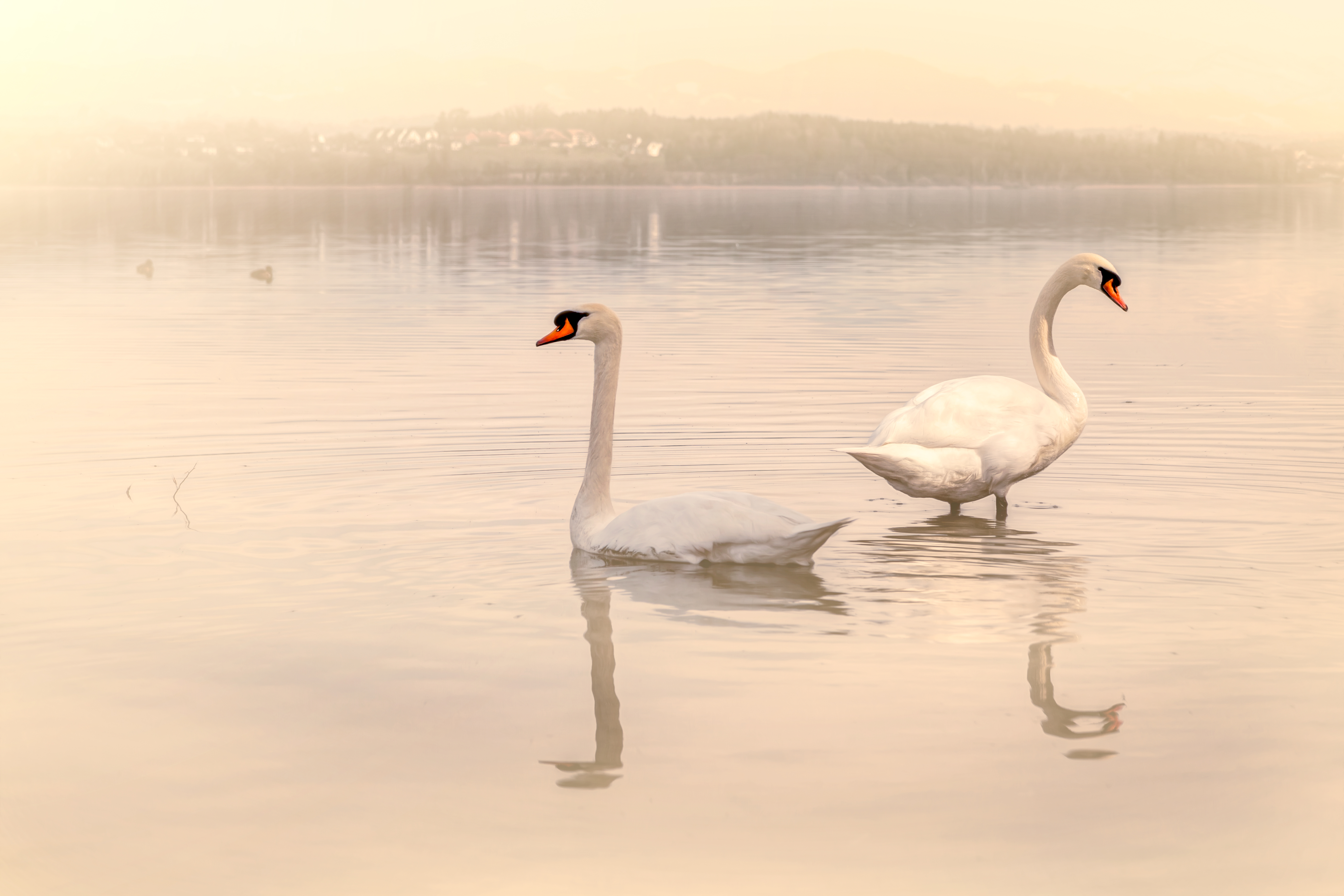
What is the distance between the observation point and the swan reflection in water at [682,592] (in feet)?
26.1

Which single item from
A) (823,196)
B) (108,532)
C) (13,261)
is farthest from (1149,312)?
(823,196)

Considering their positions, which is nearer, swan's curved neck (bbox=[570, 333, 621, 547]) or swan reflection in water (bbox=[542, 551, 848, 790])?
swan reflection in water (bbox=[542, 551, 848, 790])

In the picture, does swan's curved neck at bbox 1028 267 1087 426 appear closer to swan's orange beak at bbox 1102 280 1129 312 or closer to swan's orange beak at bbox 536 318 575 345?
swan's orange beak at bbox 1102 280 1129 312

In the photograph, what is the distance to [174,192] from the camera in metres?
170

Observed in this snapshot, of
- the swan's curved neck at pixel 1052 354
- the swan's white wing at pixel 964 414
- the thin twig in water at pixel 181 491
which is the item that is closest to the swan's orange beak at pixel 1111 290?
the swan's curved neck at pixel 1052 354

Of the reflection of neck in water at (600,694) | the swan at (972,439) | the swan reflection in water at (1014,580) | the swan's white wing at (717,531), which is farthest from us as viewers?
the swan at (972,439)

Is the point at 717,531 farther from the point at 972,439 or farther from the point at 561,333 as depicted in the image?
the point at 972,439

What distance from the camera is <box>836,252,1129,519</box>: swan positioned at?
1038 centimetres

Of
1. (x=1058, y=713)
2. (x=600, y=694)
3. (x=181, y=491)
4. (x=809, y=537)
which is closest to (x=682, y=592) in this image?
(x=809, y=537)

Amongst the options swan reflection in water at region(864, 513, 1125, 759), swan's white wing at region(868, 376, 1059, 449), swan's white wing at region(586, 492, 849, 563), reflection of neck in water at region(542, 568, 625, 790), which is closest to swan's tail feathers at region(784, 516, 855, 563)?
swan's white wing at region(586, 492, 849, 563)

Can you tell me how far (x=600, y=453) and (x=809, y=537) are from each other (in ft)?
5.44

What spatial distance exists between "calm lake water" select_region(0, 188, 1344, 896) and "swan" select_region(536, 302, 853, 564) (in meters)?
0.21

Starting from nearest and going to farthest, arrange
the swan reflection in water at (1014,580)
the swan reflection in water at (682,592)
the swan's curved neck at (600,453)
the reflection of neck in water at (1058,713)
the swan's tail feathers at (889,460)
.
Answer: the reflection of neck in water at (1058,713) < the swan reflection in water at (1014,580) < the swan reflection in water at (682,592) < the swan's curved neck at (600,453) < the swan's tail feathers at (889,460)

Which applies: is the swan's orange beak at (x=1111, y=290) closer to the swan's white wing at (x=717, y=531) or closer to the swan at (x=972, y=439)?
the swan at (x=972, y=439)
